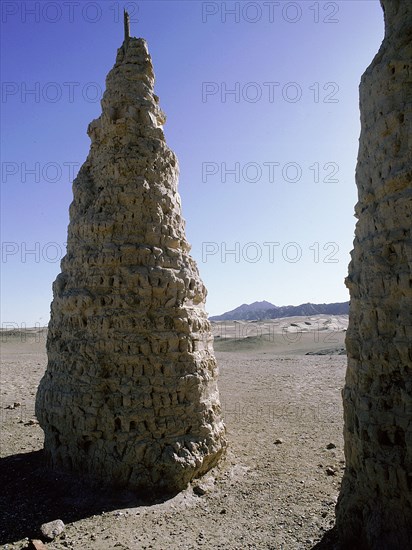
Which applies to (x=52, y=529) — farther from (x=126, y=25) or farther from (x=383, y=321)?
(x=126, y=25)

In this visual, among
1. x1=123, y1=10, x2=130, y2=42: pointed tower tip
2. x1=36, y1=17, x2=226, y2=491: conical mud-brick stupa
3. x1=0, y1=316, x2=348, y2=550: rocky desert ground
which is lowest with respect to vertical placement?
x1=0, y1=316, x2=348, y2=550: rocky desert ground

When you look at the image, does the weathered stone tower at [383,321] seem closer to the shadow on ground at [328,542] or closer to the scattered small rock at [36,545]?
the shadow on ground at [328,542]

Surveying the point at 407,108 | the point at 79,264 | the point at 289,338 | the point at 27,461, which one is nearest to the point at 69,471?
the point at 27,461

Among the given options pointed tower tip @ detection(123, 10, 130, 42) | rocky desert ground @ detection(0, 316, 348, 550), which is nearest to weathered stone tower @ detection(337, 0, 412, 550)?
rocky desert ground @ detection(0, 316, 348, 550)

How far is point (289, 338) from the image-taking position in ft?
124

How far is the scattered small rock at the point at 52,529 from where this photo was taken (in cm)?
530

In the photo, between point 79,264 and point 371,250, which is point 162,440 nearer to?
point 79,264

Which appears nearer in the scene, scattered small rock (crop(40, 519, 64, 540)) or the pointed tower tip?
scattered small rock (crop(40, 519, 64, 540))

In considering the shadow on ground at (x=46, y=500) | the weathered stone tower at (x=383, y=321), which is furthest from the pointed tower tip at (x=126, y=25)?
the shadow on ground at (x=46, y=500)

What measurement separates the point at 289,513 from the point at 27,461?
4.63m

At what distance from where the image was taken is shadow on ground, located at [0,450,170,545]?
18.5 feet

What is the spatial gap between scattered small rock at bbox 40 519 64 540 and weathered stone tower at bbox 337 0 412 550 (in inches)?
134

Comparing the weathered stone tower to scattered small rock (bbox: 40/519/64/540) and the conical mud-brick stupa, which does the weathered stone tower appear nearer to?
the conical mud-brick stupa

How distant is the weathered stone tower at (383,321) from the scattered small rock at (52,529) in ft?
11.1
